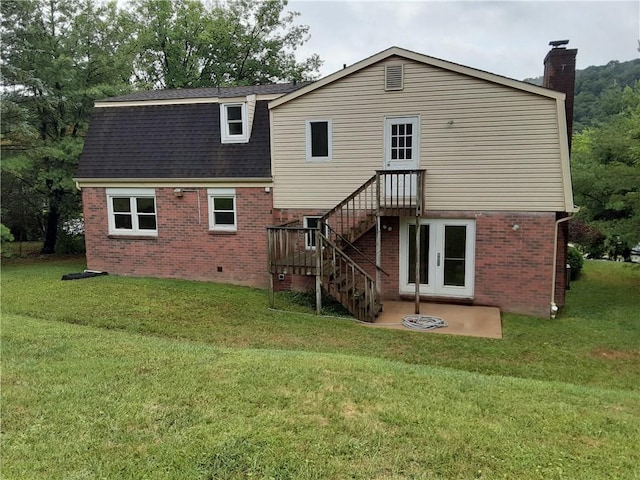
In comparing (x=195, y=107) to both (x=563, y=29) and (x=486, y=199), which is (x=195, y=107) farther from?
(x=563, y=29)

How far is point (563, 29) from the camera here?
17.1 meters

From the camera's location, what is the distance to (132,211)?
13.6 metres

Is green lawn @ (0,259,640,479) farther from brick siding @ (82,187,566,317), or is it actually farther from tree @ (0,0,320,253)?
tree @ (0,0,320,253)

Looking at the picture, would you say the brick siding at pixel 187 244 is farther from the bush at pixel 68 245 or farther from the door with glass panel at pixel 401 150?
the bush at pixel 68 245

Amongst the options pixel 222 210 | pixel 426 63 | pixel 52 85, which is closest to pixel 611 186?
pixel 426 63

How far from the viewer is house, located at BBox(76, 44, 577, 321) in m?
10.2

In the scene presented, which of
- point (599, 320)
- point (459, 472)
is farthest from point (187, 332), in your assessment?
point (599, 320)

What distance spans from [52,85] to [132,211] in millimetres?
7130

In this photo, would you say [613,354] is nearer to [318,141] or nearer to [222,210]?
[318,141]

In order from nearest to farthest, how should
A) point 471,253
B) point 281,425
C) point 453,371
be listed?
point 281,425 < point 453,371 < point 471,253

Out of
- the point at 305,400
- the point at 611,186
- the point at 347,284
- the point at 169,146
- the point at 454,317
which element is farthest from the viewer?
the point at 611,186

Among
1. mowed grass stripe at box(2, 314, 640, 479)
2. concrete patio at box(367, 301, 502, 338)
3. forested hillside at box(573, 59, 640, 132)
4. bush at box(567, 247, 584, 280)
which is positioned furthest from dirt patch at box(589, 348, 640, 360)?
forested hillside at box(573, 59, 640, 132)

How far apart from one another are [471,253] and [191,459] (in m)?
8.78

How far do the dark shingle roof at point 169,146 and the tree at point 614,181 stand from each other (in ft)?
35.0
